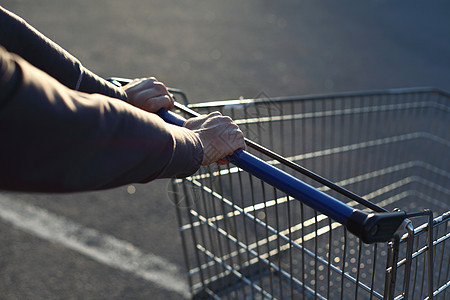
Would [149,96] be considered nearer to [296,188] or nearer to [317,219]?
[296,188]

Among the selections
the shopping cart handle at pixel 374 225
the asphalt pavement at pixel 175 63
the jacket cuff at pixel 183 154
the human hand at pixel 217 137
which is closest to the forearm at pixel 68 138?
the jacket cuff at pixel 183 154

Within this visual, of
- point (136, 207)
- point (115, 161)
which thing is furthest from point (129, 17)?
point (115, 161)

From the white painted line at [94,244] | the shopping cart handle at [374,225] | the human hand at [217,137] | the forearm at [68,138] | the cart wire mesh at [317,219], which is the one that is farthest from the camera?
the white painted line at [94,244]

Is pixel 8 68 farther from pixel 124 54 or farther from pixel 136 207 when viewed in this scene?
pixel 124 54

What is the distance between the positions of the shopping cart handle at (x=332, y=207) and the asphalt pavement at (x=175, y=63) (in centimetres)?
170

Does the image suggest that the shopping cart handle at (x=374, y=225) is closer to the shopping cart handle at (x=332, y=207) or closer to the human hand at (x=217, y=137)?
the shopping cart handle at (x=332, y=207)

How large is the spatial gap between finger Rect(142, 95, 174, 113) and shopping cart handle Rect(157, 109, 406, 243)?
15.8 inches

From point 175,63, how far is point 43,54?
521 centimetres

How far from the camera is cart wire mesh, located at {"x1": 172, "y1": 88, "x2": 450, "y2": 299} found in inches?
64.1

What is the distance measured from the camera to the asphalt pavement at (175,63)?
2.96 meters

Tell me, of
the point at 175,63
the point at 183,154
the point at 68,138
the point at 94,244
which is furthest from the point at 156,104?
the point at 175,63

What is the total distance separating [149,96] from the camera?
171 centimetres

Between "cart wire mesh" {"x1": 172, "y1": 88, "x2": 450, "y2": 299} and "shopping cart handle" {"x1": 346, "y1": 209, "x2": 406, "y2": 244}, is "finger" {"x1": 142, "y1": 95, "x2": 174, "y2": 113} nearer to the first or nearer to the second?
"cart wire mesh" {"x1": 172, "y1": 88, "x2": 450, "y2": 299}

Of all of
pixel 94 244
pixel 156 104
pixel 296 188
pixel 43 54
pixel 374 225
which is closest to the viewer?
pixel 374 225
